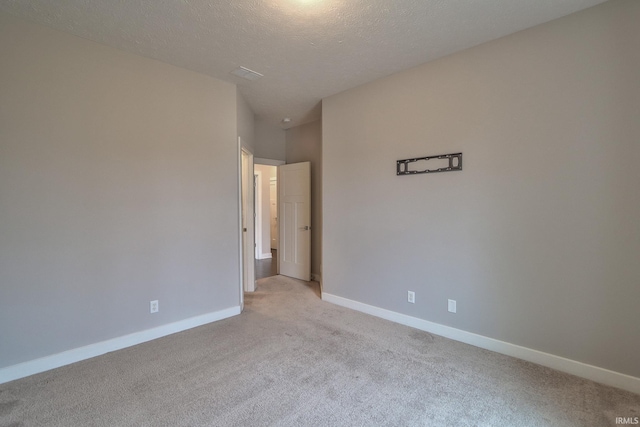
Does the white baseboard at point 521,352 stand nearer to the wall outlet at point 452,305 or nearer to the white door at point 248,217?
the wall outlet at point 452,305

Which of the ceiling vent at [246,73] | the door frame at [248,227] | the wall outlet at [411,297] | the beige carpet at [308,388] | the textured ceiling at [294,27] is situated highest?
the textured ceiling at [294,27]

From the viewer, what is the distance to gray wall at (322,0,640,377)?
77.2 inches

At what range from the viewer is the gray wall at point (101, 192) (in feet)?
6.95

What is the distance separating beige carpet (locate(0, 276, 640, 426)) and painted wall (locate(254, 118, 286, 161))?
311 centimetres

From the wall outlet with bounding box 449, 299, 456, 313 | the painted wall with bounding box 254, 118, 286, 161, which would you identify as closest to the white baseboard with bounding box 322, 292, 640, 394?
the wall outlet with bounding box 449, 299, 456, 313

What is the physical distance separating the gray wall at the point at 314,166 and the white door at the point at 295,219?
0.38ft

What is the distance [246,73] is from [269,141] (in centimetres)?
196

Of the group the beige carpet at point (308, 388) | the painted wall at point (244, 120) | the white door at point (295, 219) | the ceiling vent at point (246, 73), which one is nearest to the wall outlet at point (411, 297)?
the beige carpet at point (308, 388)

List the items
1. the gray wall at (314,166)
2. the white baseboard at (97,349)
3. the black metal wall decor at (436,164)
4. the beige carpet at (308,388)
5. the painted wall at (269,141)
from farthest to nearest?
the painted wall at (269,141), the gray wall at (314,166), the black metal wall decor at (436,164), the white baseboard at (97,349), the beige carpet at (308,388)

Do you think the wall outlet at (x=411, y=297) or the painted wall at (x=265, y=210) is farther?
the painted wall at (x=265, y=210)

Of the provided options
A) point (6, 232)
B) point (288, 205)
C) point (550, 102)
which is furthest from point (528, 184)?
point (6, 232)

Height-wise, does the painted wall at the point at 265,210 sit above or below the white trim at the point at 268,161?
below

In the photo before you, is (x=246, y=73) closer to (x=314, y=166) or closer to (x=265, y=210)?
(x=314, y=166)

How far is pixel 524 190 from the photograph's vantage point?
2.31 meters
